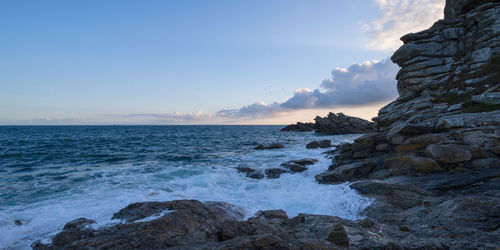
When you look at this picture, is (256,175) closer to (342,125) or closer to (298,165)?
(298,165)

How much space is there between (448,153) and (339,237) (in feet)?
36.8

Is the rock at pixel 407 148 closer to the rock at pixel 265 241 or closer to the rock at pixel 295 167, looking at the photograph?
the rock at pixel 295 167

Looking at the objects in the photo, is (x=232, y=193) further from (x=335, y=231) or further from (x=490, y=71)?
(x=490, y=71)

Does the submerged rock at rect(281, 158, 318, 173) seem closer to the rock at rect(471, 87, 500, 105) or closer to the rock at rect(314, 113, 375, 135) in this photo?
the rock at rect(471, 87, 500, 105)

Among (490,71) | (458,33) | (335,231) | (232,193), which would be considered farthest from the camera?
(458,33)

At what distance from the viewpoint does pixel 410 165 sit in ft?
45.2

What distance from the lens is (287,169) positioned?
20.7m

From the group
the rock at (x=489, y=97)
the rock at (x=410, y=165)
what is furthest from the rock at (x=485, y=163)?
the rock at (x=489, y=97)

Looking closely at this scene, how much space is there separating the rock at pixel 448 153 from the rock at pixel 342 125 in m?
61.2

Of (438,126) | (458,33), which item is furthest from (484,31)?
(438,126)

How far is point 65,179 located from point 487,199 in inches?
942

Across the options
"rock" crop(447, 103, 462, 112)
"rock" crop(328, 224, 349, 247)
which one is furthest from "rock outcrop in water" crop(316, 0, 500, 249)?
"rock" crop(328, 224, 349, 247)

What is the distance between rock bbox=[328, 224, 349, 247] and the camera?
5.98 meters

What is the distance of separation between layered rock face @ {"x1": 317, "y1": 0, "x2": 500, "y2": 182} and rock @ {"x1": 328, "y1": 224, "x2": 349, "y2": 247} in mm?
9968
